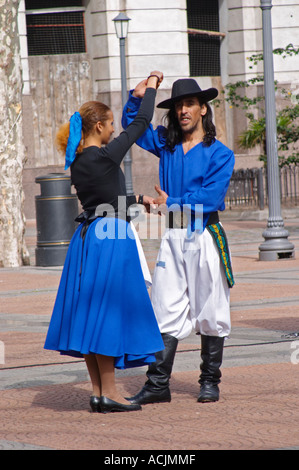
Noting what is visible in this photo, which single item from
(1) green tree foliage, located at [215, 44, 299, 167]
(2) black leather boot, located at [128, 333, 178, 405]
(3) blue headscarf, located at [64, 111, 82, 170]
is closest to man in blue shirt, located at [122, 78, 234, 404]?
(2) black leather boot, located at [128, 333, 178, 405]

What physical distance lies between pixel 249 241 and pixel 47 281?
5.74m

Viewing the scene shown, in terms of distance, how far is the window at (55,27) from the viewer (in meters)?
25.6

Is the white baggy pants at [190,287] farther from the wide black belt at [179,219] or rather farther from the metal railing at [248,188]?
the metal railing at [248,188]

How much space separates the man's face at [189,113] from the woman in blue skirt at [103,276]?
27cm

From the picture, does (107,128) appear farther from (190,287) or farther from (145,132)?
(190,287)

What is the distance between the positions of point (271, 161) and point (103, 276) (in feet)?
28.6

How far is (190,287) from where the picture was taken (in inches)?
227

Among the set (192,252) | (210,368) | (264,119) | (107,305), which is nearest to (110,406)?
(107,305)

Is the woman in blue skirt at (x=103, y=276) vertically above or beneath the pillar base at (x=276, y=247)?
above

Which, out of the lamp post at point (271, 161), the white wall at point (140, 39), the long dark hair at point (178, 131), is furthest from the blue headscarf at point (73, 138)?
the white wall at point (140, 39)

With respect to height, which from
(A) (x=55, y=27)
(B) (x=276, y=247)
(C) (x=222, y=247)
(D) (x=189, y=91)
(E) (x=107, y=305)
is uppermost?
(A) (x=55, y=27)

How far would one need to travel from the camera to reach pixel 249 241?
56.7ft

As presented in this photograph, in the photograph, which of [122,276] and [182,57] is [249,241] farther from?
[122,276]
